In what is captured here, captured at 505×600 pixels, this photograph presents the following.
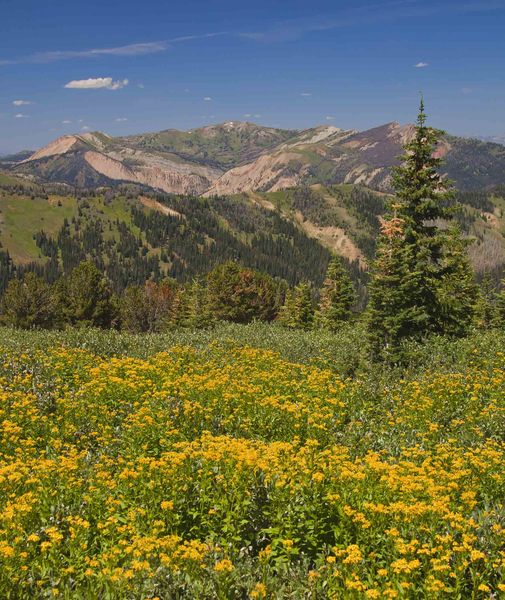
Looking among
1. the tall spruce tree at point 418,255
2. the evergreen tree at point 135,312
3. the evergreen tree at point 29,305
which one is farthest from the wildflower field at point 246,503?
the evergreen tree at point 135,312

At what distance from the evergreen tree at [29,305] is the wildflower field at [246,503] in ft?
269

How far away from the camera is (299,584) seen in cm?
536

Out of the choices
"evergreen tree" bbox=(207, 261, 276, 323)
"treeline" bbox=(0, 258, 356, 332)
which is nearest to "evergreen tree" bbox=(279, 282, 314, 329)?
"treeline" bbox=(0, 258, 356, 332)

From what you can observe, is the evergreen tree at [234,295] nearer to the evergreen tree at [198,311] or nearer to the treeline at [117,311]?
the treeline at [117,311]

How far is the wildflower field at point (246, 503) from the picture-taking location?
5270 millimetres

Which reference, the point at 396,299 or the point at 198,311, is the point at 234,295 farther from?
the point at 396,299

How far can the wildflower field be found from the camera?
5.27 metres

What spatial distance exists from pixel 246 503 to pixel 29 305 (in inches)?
3541

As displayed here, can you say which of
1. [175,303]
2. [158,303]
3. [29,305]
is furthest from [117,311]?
[158,303]

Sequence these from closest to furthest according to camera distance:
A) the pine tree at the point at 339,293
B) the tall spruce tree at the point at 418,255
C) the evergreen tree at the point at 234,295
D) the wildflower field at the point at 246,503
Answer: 1. the wildflower field at the point at 246,503
2. the tall spruce tree at the point at 418,255
3. the pine tree at the point at 339,293
4. the evergreen tree at the point at 234,295

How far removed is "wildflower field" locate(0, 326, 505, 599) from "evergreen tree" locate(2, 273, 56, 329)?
269 feet

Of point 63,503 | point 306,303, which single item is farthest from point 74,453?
point 306,303

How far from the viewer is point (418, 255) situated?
2531 centimetres

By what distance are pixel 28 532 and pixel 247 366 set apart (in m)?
9.85
